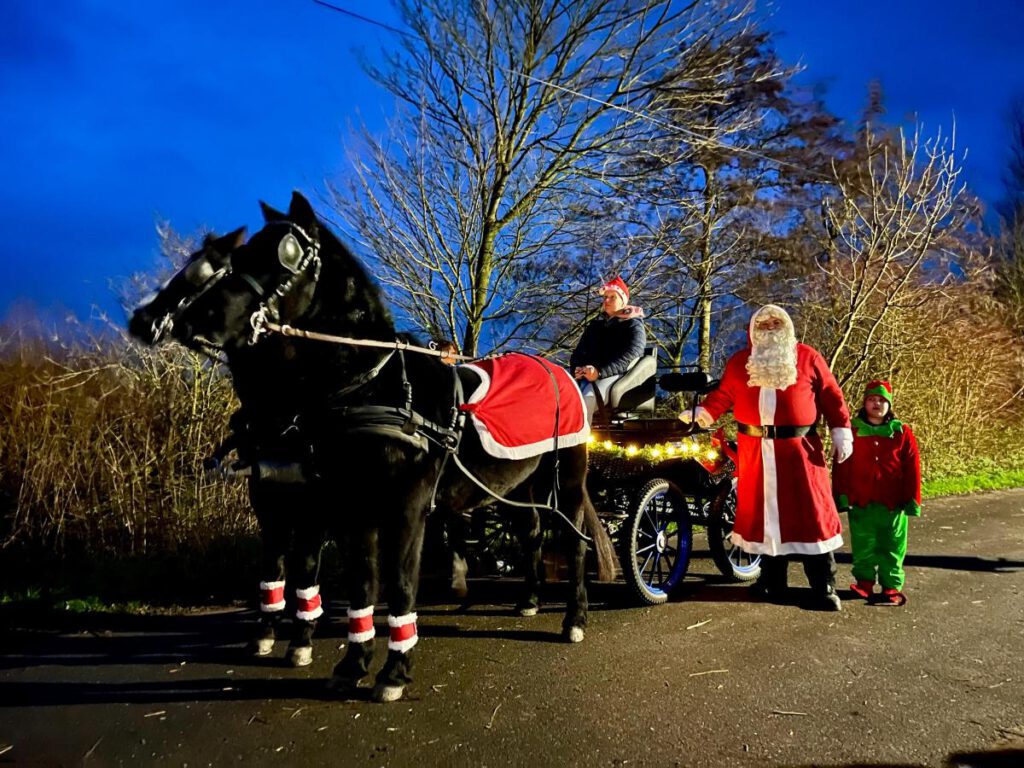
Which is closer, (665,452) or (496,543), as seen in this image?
(665,452)

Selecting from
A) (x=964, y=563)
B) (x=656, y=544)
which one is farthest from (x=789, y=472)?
(x=964, y=563)

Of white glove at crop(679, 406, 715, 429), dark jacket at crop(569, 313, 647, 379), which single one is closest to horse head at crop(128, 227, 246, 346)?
dark jacket at crop(569, 313, 647, 379)

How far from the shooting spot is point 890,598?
16.4ft

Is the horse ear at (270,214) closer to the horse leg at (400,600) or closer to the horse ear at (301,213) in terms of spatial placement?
the horse ear at (301,213)

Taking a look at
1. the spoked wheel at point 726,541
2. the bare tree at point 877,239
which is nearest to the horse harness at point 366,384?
the spoked wheel at point 726,541

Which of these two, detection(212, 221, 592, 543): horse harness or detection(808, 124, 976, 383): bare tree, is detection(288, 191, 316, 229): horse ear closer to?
detection(212, 221, 592, 543): horse harness

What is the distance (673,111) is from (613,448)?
5.67 metres

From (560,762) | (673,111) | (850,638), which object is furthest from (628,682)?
(673,111)

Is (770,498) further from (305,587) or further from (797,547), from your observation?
(305,587)

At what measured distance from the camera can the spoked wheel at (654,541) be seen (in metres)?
4.94

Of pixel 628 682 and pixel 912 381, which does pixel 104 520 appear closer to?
pixel 628 682

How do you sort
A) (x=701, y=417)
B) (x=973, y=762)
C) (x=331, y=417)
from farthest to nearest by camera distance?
1. (x=701, y=417)
2. (x=331, y=417)
3. (x=973, y=762)

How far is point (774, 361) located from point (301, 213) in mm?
3380

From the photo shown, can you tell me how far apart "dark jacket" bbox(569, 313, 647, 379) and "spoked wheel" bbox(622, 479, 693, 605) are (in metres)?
0.94
